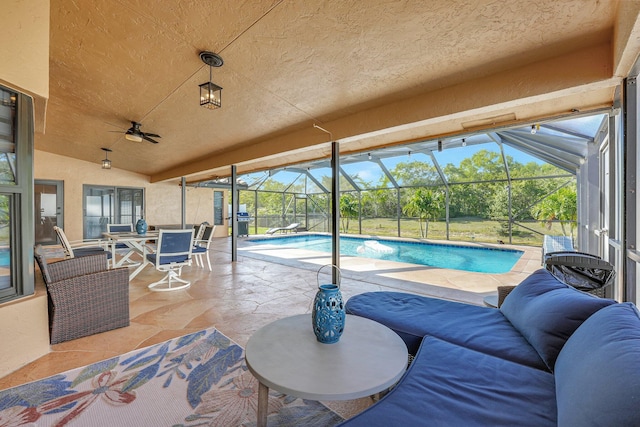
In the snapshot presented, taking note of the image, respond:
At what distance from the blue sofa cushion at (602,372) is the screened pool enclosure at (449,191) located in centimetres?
511

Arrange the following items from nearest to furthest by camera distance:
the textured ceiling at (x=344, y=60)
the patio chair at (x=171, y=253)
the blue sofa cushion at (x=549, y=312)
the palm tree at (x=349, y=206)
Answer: the blue sofa cushion at (x=549, y=312) < the textured ceiling at (x=344, y=60) < the patio chair at (x=171, y=253) < the palm tree at (x=349, y=206)

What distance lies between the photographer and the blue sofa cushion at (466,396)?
103cm

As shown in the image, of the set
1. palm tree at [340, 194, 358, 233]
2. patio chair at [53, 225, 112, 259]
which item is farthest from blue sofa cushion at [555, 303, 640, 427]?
palm tree at [340, 194, 358, 233]

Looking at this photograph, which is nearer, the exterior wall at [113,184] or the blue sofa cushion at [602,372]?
the blue sofa cushion at [602,372]

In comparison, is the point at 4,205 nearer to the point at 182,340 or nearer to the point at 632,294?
the point at 182,340

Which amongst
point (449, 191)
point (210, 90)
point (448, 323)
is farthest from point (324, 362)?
point (449, 191)

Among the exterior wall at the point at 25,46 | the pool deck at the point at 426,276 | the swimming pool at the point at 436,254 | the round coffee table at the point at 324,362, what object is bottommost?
the swimming pool at the point at 436,254

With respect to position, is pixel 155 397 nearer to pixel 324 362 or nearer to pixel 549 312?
pixel 324 362

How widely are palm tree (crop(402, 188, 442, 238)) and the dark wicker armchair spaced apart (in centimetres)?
927

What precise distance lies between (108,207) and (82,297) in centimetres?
790

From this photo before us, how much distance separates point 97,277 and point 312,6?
3006mm

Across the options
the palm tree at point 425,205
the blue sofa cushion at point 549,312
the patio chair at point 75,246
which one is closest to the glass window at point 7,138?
the patio chair at point 75,246

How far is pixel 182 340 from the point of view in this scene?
8.28 feet

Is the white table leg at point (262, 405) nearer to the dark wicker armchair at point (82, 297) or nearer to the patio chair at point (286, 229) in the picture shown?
the dark wicker armchair at point (82, 297)
